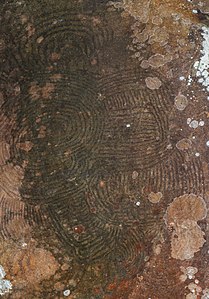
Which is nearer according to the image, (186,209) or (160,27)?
(186,209)

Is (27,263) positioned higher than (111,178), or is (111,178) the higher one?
(111,178)

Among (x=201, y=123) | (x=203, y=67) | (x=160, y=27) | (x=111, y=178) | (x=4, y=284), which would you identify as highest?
(x=160, y=27)

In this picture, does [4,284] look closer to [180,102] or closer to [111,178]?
[111,178]

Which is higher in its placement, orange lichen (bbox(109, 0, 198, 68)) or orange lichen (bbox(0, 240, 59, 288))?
orange lichen (bbox(109, 0, 198, 68))

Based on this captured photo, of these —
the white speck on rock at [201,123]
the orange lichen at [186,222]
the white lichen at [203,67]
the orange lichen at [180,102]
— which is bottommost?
the orange lichen at [186,222]

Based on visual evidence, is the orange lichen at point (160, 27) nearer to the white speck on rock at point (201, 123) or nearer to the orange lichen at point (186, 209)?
the white speck on rock at point (201, 123)

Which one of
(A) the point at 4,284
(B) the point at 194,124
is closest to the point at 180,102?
(B) the point at 194,124

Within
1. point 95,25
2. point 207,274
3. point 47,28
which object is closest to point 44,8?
point 47,28

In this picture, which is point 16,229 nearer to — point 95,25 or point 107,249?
point 107,249

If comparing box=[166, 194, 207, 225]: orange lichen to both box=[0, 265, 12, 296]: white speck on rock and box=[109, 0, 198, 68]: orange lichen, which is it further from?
box=[0, 265, 12, 296]: white speck on rock

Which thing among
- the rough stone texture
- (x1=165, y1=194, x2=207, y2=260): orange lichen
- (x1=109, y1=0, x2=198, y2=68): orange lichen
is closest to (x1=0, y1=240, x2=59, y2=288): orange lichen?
the rough stone texture

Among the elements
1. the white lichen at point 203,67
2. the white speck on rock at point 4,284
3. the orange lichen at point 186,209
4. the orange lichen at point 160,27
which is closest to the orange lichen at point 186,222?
the orange lichen at point 186,209
